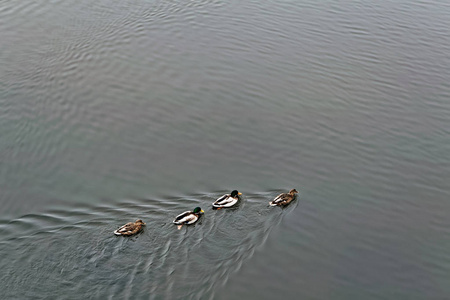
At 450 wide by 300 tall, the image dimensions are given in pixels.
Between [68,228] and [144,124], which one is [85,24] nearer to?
[144,124]

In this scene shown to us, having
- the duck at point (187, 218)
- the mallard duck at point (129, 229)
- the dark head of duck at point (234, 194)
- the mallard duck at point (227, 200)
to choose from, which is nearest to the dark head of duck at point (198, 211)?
the duck at point (187, 218)

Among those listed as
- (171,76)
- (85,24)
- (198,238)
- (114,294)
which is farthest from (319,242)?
(85,24)

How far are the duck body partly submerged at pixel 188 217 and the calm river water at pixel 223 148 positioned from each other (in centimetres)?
19

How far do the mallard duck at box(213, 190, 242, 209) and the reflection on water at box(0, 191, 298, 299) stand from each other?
0.60 ft

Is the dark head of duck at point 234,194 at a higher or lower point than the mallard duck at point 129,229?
higher

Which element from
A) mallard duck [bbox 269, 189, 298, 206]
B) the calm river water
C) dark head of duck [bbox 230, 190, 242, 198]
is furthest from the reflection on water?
dark head of duck [bbox 230, 190, 242, 198]

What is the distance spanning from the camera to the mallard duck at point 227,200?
1365cm

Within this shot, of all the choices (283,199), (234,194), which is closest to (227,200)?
(234,194)

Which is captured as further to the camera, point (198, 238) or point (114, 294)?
point (198, 238)

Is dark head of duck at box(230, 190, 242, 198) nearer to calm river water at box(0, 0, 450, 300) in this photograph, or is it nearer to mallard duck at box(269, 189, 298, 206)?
calm river water at box(0, 0, 450, 300)

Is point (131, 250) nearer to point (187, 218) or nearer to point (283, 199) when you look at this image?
point (187, 218)

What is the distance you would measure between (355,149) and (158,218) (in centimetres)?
639

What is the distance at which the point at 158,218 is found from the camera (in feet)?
43.8

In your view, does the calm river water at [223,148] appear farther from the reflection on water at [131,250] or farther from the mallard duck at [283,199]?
the mallard duck at [283,199]
